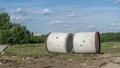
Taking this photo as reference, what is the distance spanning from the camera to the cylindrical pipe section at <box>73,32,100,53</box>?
20.3 m

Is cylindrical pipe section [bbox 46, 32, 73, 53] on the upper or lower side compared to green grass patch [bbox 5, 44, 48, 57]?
upper

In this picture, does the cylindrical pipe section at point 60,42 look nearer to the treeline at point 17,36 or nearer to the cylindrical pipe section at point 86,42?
the cylindrical pipe section at point 86,42

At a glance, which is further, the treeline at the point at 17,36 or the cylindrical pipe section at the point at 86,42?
the treeline at the point at 17,36

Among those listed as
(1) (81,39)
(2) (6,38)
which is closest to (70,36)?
(1) (81,39)

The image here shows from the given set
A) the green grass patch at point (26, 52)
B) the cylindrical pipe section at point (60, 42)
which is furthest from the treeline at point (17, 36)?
the cylindrical pipe section at point (60, 42)

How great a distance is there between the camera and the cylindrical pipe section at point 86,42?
20.3 meters

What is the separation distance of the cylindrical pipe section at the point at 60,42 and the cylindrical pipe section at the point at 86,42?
0.40 metres

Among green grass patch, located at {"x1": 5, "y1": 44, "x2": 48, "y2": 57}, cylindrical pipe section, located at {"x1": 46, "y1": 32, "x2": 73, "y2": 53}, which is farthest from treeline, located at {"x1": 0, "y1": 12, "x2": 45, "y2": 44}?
cylindrical pipe section, located at {"x1": 46, "y1": 32, "x2": 73, "y2": 53}

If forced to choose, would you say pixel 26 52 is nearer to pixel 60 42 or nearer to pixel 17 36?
pixel 60 42

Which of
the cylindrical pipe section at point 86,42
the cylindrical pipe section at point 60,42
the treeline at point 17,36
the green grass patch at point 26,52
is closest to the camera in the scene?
the cylindrical pipe section at point 86,42

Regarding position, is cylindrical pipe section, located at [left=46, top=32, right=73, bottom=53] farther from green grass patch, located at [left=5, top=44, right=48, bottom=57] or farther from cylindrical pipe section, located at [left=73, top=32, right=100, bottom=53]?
green grass patch, located at [left=5, top=44, right=48, bottom=57]

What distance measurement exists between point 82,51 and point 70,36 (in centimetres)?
132

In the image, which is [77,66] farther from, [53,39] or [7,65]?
[53,39]

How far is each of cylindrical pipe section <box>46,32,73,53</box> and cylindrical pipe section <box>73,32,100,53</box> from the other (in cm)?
40
